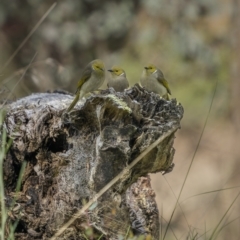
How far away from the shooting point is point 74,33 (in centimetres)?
1153

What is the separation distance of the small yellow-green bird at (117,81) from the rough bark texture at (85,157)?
1.55 ft

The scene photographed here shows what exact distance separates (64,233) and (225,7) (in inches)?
383

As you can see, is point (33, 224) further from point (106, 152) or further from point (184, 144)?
point (184, 144)

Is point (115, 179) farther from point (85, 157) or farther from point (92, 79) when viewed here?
point (92, 79)

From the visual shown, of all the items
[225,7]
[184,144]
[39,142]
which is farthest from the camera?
[225,7]

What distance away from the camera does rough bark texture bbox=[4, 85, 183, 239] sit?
338cm

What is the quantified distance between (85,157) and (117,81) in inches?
30.5

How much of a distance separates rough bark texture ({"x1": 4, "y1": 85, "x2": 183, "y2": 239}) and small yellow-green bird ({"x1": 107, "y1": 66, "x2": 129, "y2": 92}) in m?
0.47

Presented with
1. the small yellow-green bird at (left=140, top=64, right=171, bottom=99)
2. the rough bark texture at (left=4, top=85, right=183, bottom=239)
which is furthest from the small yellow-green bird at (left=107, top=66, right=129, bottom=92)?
the rough bark texture at (left=4, top=85, right=183, bottom=239)

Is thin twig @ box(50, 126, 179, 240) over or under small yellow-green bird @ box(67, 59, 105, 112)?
under

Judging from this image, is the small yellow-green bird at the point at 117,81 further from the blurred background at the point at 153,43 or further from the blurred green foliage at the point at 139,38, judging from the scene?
the blurred green foliage at the point at 139,38

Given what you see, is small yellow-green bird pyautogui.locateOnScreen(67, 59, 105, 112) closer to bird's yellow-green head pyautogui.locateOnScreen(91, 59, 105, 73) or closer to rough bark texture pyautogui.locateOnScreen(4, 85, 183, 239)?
bird's yellow-green head pyautogui.locateOnScreen(91, 59, 105, 73)

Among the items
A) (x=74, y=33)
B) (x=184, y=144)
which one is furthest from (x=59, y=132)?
(x=74, y=33)

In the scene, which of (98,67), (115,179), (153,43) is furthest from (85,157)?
(153,43)
